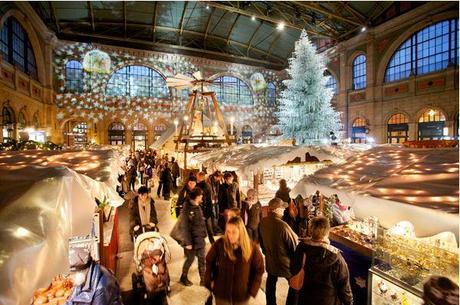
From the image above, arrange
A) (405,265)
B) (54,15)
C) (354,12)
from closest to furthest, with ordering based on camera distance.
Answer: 1. (405,265)
2. (354,12)
3. (54,15)

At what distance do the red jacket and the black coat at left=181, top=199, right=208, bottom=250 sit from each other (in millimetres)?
1380

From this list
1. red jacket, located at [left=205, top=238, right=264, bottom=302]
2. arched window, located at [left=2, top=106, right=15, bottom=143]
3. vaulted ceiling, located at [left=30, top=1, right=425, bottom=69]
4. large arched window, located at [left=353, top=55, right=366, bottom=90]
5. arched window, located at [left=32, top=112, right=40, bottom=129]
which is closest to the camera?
red jacket, located at [left=205, top=238, right=264, bottom=302]

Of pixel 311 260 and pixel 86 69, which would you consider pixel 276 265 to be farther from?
pixel 86 69

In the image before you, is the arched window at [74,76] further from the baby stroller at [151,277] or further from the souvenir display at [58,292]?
the souvenir display at [58,292]

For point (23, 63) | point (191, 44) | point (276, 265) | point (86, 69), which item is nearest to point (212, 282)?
point (276, 265)

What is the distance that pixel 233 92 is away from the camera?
27391 mm

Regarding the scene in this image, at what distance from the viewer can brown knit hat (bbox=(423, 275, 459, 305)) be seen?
75.3 inches

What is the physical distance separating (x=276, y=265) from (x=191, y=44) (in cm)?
2523

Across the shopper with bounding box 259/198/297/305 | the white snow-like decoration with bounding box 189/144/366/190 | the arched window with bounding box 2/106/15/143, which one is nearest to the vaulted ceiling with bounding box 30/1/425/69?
the arched window with bounding box 2/106/15/143

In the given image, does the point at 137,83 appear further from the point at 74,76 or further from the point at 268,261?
the point at 268,261

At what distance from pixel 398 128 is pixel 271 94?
1427 centimetres

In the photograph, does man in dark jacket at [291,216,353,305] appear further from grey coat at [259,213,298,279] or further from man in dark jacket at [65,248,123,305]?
man in dark jacket at [65,248,123,305]

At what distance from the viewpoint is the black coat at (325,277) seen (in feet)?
8.23

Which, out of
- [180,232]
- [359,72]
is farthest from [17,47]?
[359,72]
